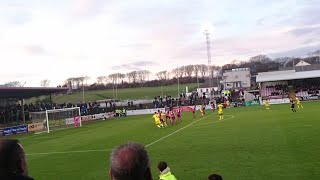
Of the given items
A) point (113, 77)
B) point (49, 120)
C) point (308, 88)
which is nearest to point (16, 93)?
point (49, 120)

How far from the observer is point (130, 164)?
144 inches

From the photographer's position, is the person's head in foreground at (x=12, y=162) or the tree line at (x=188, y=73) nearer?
the person's head in foreground at (x=12, y=162)

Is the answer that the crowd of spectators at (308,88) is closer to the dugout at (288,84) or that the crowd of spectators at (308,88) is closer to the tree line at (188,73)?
the dugout at (288,84)

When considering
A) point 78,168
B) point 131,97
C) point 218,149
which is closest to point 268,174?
point 218,149

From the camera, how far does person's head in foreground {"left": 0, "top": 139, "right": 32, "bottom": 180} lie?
3.69 metres

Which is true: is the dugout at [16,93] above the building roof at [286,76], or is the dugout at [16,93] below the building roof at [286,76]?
below

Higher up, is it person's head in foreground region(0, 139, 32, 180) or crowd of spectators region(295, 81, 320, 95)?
person's head in foreground region(0, 139, 32, 180)

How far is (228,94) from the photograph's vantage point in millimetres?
87312

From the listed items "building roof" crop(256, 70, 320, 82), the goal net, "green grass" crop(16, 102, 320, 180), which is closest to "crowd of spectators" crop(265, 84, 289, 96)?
"building roof" crop(256, 70, 320, 82)

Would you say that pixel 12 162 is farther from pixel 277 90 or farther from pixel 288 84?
pixel 288 84

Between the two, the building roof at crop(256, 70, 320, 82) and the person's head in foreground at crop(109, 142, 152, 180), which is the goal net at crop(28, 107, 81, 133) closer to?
the building roof at crop(256, 70, 320, 82)

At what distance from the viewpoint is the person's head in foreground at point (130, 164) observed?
3654mm

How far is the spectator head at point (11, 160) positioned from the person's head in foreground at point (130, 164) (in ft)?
2.69

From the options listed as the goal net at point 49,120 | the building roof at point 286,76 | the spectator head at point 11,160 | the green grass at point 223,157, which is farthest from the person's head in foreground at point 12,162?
the building roof at point 286,76
